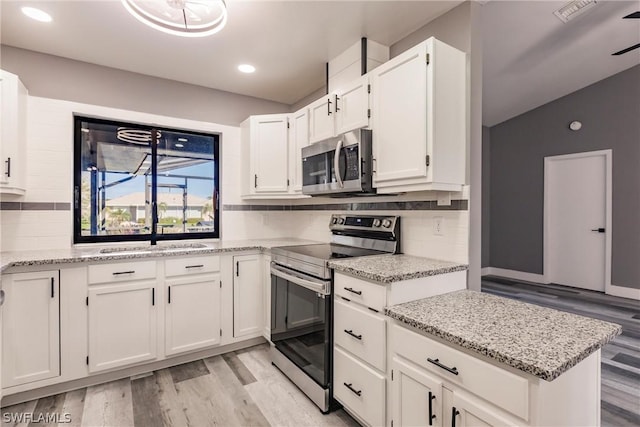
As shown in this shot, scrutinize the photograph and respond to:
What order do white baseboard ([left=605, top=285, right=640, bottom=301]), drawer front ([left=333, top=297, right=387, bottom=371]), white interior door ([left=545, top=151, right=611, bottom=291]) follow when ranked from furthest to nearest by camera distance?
white interior door ([left=545, top=151, right=611, bottom=291]) < white baseboard ([left=605, top=285, right=640, bottom=301]) < drawer front ([left=333, top=297, right=387, bottom=371])

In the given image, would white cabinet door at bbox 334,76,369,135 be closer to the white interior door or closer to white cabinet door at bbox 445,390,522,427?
white cabinet door at bbox 445,390,522,427

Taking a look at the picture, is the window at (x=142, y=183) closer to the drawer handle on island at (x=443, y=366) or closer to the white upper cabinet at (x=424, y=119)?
the white upper cabinet at (x=424, y=119)

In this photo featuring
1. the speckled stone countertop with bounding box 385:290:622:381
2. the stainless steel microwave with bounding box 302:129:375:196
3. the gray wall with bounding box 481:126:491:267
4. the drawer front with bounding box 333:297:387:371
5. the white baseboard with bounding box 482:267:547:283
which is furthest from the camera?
the gray wall with bounding box 481:126:491:267

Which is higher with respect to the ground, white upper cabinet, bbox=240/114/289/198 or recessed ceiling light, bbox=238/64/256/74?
recessed ceiling light, bbox=238/64/256/74

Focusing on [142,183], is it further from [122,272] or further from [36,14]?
[36,14]

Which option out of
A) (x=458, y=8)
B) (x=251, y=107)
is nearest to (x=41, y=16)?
(x=251, y=107)

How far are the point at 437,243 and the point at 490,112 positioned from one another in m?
4.15

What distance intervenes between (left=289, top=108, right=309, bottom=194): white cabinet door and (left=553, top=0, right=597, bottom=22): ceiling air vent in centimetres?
248

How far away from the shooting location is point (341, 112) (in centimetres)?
247

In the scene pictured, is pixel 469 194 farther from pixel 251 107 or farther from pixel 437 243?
pixel 251 107

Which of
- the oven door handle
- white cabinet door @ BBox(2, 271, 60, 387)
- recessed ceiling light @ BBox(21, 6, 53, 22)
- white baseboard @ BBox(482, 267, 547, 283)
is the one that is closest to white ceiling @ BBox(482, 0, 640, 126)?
the oven door handle

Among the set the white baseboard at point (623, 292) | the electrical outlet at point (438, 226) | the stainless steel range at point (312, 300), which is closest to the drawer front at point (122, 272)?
the stainless steel range at point (312, 300)

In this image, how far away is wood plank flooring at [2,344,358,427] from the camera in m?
1.92

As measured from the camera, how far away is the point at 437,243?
213cm
